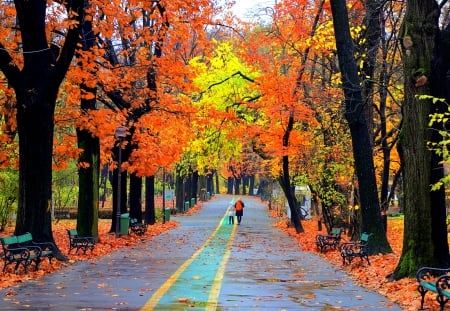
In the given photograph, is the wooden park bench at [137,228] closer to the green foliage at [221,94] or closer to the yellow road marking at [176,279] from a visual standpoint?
the green foliage at [221,94]

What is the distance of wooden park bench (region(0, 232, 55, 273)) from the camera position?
13.2m

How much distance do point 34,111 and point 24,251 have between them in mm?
4006

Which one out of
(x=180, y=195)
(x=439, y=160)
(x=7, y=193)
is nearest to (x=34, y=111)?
(x=439, y=160)

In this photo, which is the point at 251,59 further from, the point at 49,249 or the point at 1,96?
the point at 49,249

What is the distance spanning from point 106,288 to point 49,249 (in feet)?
15.5

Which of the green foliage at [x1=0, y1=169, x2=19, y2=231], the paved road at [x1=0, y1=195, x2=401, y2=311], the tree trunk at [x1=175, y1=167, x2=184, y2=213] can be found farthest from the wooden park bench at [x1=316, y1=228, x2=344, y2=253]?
the tree trunk at [x1=175, y1=167, x2=184, y2=213]

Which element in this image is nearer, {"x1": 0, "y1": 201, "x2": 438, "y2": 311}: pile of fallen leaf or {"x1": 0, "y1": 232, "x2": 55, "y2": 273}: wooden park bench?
{"x1": 0, "y1": 201, "x2": 438, "y2": 311}: pile of fallen leaf

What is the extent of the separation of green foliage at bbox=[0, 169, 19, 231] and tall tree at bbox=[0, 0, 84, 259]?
12.2 m

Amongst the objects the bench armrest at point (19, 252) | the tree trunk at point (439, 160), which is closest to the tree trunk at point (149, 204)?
the bench armrest at point (19, 252)

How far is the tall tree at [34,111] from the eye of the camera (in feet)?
51.3

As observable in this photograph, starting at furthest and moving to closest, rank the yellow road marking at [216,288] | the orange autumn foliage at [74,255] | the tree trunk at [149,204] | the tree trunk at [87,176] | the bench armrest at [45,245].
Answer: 1. the tree trunk at [149,204]
2. the tree trunk at [87,176]
3. the bench armrest at [45,245]
4. the orange autumn foliage at [74,255]
5. the yellow road marking at [216,288]

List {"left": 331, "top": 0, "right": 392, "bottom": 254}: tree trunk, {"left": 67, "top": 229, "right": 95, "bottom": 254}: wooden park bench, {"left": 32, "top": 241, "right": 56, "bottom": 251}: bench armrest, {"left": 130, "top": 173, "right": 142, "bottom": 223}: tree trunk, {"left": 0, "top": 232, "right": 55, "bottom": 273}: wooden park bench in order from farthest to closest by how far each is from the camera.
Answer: {"left": 130, "top": 173, "right": 142, "bottom": 223}: tree trunk
{"left": 67, "top": 229, "right": 95, "bottom": 254}: wooden park bench
{"left": 331, "top": 0, "right": 392, "bottom": 254}: tree trunk
{"left": 32, "top": 241, "right": 56, "bottom": 251}: bench armrest
{"left": 0, "top": 232, "right": 55, "bottom": 273}: wooden park bench

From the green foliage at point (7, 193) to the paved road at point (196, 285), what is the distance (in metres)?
11.0

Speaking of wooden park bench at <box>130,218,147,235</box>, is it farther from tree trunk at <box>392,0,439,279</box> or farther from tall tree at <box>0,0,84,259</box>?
tree trunk at <box>392,0,439,279</box>
